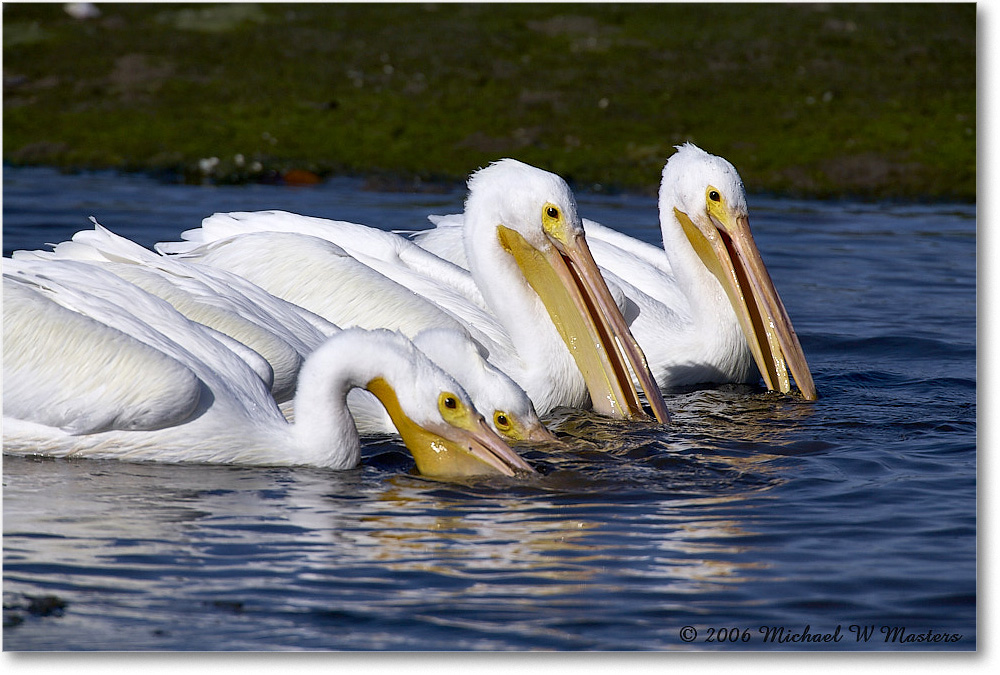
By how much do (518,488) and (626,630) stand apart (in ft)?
4.14

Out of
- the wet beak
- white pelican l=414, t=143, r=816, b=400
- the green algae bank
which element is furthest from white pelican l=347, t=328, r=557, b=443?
the green algae bank

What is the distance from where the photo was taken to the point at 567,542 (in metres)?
4.14

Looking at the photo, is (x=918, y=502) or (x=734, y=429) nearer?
(x=918, y=502)

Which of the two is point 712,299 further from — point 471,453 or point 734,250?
point 471,453

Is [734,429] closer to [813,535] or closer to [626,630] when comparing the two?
[813,535]

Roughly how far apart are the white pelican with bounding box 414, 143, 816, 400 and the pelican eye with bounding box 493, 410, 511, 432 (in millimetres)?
1519

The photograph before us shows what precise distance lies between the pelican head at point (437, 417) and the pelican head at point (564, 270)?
Result: 107 centimetres

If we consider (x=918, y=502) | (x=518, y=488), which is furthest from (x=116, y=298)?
(x=918, y=502)

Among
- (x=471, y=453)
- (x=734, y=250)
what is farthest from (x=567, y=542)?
(x=734, y=250)

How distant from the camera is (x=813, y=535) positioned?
4289 mm

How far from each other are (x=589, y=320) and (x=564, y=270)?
0.25m

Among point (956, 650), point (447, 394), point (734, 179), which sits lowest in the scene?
point (956, 650)

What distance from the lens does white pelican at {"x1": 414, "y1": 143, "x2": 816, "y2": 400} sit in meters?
6.44

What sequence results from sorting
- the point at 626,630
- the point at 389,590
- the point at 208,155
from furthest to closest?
the point at 208,155 → the point at 389,590 → the point at 626,630
